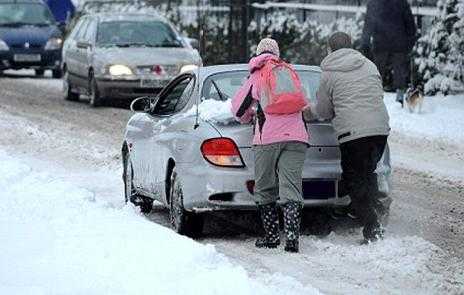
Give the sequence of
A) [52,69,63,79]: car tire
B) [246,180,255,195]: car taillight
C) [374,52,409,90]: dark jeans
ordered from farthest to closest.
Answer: [52,69,63,79]: car tire → [374,52,409,90]: dark jeans → [246,180,255,195]: car taillight

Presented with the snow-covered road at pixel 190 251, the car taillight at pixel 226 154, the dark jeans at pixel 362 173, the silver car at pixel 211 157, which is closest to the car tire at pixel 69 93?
the snow-covered road at pixel 190 251

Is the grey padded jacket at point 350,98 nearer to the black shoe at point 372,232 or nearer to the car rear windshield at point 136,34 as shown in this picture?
the black shoe at point 372,232

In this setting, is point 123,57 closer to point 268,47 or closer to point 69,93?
point 69,93

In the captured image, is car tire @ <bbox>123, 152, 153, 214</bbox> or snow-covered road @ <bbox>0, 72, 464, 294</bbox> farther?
car tire @ <bbox>123, 152, 153, 214</bbox>

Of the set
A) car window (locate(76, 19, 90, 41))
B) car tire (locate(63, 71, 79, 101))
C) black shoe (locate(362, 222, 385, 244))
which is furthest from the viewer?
car tire (locate(63, 71, 79, 101))

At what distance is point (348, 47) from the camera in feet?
35.1

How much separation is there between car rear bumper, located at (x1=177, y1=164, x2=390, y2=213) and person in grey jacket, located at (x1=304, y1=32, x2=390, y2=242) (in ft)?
0.77

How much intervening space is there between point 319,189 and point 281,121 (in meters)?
0.74

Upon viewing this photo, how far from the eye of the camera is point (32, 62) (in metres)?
30.9

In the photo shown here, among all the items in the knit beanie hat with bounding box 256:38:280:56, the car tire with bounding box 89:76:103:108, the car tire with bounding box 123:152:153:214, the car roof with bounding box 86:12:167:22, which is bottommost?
the car tire with bounding box 89:76:103:108

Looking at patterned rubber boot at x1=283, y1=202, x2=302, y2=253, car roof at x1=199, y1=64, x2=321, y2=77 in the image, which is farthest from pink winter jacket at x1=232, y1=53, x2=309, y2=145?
car roof at x1=199, y1=64, x2=321, y2=77

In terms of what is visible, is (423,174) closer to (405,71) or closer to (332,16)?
(405,71)

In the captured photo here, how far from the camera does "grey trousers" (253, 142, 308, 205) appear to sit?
10047 millimetres

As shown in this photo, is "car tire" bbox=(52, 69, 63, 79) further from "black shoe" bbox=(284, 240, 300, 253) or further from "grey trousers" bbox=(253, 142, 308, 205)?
"black shoe" bbox=(284, 240, 300, 253)
